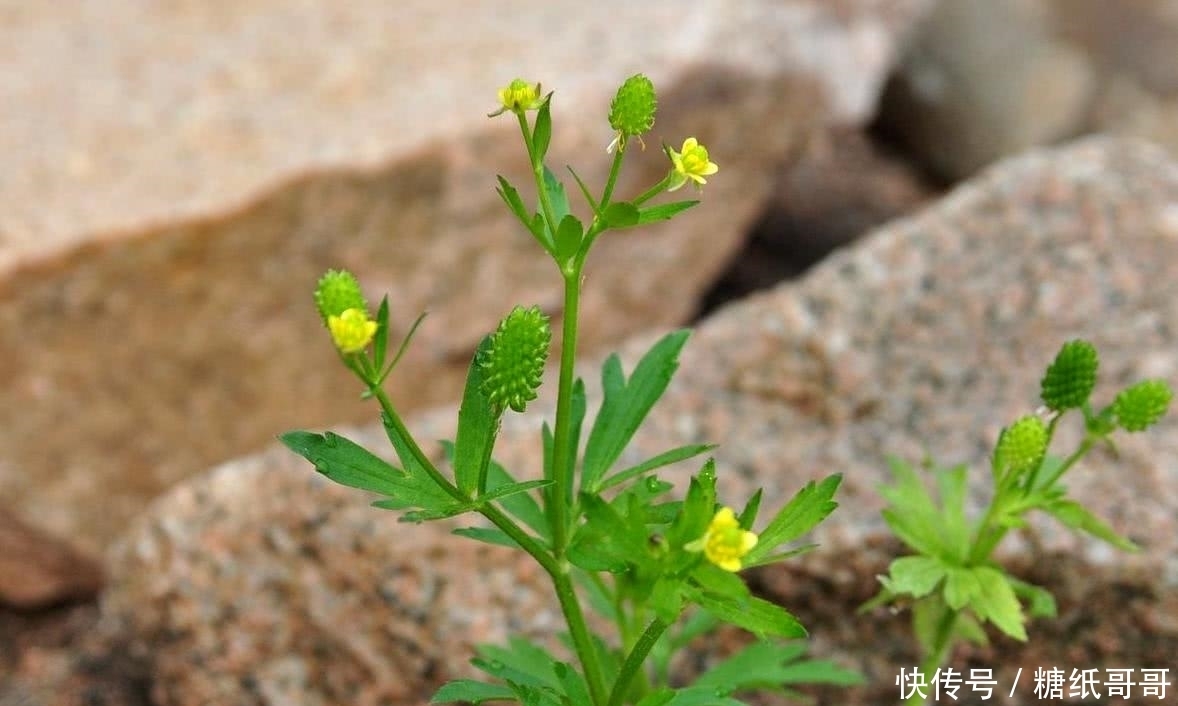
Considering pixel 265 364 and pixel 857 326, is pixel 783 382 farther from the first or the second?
pixel 265 364

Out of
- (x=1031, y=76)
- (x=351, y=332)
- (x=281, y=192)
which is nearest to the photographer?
(x=351, y=332)

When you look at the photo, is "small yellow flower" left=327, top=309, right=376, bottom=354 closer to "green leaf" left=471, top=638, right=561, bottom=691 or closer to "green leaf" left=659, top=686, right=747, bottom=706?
"green leaf" left=659, top=686, right=747, bottom=706

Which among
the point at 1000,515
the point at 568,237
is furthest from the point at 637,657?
the point at 1000,515

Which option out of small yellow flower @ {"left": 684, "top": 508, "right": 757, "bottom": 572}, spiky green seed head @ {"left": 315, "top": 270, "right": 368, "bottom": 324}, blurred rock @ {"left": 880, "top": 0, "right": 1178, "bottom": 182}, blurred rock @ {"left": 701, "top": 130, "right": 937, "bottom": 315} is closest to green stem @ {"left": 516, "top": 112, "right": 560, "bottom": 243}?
spiky green seed head @ {"left": 315, "top": 270, "right": 368, "bottom": 324}

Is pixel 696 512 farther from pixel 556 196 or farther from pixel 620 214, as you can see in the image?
pixel 556 196

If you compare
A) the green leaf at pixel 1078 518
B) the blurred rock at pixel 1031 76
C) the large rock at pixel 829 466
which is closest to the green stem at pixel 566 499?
the green leaf at pixel 1078 518

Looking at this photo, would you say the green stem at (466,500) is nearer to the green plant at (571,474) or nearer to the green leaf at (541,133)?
the green plant at (571,474)

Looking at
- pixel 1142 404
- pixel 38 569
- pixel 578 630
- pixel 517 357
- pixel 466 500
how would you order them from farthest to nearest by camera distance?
pixel 38 569 < pixel 1142 404 < pixel 578 630 < pixel 466 500 < pixel 517 357

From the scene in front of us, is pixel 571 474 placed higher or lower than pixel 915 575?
higher
